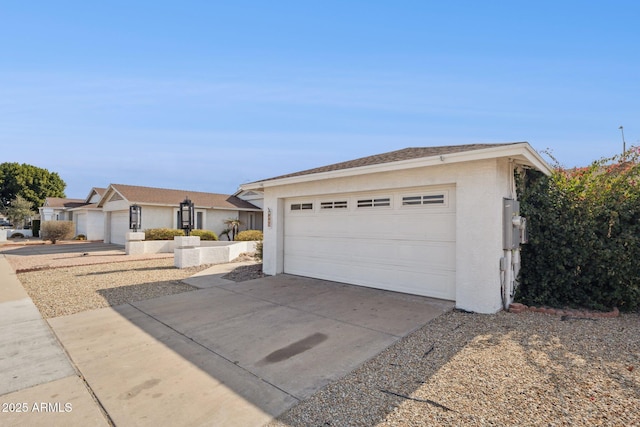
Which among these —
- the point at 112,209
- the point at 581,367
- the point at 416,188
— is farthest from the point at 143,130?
the point at 581,367

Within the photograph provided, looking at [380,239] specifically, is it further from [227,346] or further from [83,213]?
[83,213]

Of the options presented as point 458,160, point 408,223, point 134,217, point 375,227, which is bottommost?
point 375,227

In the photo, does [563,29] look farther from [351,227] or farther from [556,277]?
[351,227]

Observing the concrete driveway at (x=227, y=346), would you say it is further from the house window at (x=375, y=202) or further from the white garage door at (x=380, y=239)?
the house window at (x=375, y=202)

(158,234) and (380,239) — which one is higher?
(380,239)

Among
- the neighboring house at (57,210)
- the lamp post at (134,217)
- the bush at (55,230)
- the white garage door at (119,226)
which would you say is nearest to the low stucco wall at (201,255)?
the lamp post at (134,217)

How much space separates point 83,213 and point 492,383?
33.5 m

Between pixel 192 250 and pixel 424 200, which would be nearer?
pixel 424 200

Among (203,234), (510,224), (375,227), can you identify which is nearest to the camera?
(510,224)

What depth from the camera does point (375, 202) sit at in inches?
297

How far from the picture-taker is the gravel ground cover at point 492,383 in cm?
272

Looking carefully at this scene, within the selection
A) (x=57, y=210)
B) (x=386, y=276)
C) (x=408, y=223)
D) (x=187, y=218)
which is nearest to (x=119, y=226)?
(x=187, y=218)

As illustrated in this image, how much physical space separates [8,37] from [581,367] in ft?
43.8

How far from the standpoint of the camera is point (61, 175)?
45.1m
